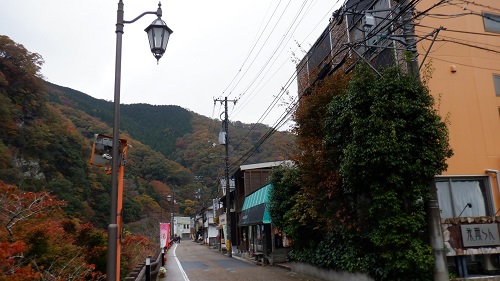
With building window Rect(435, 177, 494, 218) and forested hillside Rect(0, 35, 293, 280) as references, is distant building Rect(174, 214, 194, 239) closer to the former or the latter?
forested hillside Rect(0, 35, 293, 280)

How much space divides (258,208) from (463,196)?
43.9 ft

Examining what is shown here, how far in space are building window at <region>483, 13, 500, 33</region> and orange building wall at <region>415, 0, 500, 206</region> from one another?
233 mm

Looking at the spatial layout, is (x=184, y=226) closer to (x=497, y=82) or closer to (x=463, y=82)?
(x=497, y=82)

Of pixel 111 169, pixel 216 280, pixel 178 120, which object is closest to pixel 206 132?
pixel 178 120

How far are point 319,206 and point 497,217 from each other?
16.6 feet

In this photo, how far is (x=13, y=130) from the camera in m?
41.2

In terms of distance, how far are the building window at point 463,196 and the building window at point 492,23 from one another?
17.0ft

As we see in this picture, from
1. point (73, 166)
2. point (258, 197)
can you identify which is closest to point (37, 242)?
point (258, 197)

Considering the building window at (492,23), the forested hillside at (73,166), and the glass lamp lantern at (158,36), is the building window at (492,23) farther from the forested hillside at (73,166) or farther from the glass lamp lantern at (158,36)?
the glass lamp lantern at (158,36)

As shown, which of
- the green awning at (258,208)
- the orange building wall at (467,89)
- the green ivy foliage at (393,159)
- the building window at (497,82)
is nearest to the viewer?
the green ivy foliage at (393,159)

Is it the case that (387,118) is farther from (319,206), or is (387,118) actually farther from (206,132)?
(206,132)

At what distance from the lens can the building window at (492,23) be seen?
13.6m

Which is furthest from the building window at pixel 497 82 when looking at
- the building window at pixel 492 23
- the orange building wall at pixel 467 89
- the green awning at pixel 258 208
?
the green awning at pixel 258 208

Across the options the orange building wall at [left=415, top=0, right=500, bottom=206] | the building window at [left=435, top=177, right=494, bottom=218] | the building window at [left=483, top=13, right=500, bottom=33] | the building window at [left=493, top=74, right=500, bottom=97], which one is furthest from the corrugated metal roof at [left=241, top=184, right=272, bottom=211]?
the building window at [left=483, top=13, right=500, bottom=33]
